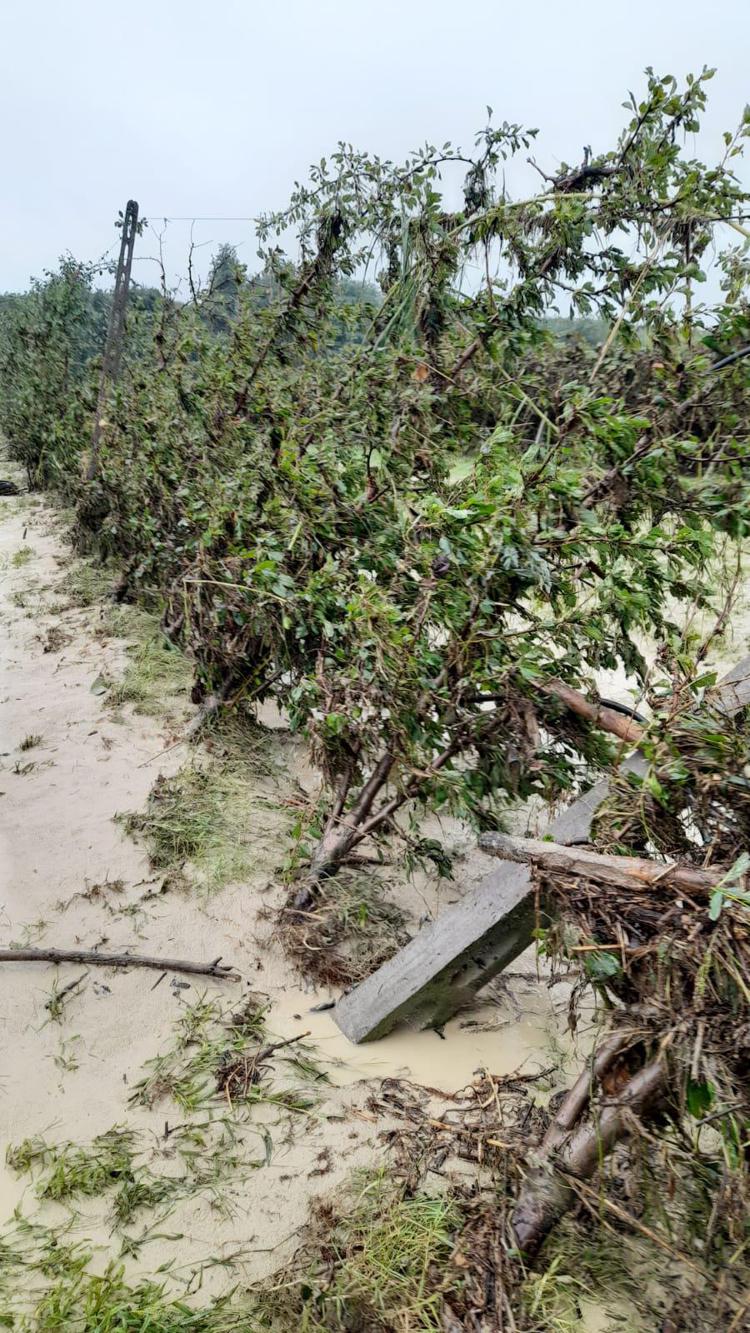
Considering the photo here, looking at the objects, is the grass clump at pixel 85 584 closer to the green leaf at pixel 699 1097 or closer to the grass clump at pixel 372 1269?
the grass clump at pixel 372 1269

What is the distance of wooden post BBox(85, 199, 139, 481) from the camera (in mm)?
9000

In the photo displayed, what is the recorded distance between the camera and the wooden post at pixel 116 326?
900 cm

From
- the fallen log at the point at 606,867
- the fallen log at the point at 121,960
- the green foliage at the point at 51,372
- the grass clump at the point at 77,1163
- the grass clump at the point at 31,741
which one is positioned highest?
the green foliage at the point at 51,372

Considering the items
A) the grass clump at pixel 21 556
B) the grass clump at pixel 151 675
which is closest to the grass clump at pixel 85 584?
the grass clump at pixel 21 556

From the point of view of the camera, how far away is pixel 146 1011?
2.94m

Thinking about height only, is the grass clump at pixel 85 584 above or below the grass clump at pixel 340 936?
above

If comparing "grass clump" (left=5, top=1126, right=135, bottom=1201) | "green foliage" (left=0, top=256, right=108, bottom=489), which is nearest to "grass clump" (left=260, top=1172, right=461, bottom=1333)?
"grass clump" (left=5, top=1126, right=135, bottom=1201)

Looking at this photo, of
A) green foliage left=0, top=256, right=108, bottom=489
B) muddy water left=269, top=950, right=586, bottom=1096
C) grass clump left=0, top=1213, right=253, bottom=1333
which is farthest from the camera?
green foliage left=0, top=256, right=108, bottom=489

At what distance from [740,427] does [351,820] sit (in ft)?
7.49

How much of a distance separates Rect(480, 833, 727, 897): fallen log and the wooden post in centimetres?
821

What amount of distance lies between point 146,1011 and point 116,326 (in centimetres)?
864

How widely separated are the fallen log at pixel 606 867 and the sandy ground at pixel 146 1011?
3.92 feet

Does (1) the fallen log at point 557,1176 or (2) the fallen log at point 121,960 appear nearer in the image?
(1) the fallen log at point 557,1176

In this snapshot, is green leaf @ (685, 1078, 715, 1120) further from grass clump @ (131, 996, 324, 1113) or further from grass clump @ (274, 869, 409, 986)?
grass clump @ (274, 869, 409, 986)
